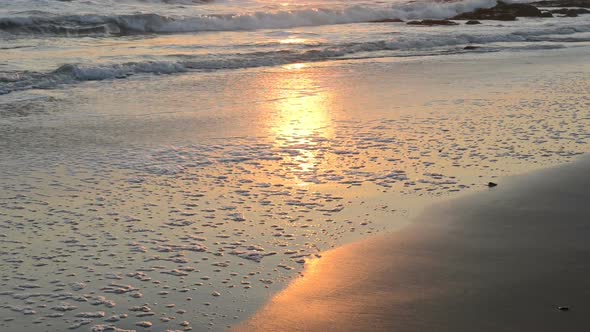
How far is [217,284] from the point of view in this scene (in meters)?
3.42

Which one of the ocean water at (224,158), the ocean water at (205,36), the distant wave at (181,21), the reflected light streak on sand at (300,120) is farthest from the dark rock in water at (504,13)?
the reflected light streak on sand at (300,120)

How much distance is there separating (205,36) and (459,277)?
1559 cm

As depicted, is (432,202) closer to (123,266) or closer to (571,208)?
(571,208)

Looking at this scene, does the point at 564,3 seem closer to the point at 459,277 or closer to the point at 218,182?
the point at 218,182

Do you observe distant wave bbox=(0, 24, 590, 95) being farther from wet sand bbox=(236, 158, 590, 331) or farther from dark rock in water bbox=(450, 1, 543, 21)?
wet sand bbox=(236, 158, 590, 331)

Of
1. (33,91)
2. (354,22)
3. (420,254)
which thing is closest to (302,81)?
(33,91)

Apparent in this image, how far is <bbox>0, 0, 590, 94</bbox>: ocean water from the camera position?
1198cm

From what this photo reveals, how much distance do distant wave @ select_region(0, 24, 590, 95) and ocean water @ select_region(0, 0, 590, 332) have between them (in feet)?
0.18

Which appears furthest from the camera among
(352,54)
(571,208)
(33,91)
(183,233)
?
(352,54)

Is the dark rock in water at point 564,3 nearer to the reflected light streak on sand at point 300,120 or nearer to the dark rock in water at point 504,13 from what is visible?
the dark rock in water at point 504,13

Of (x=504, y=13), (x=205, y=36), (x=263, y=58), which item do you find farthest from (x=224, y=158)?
(x=504, y=13)

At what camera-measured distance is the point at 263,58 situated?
13164 mm

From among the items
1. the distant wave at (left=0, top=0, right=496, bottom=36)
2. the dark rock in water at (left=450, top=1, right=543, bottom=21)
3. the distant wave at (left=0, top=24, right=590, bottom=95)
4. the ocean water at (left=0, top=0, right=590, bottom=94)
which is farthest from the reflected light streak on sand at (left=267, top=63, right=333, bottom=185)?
the dark rock in water at (left=450, top=1, right=543, bottom=21)

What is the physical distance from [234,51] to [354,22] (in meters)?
10.7
